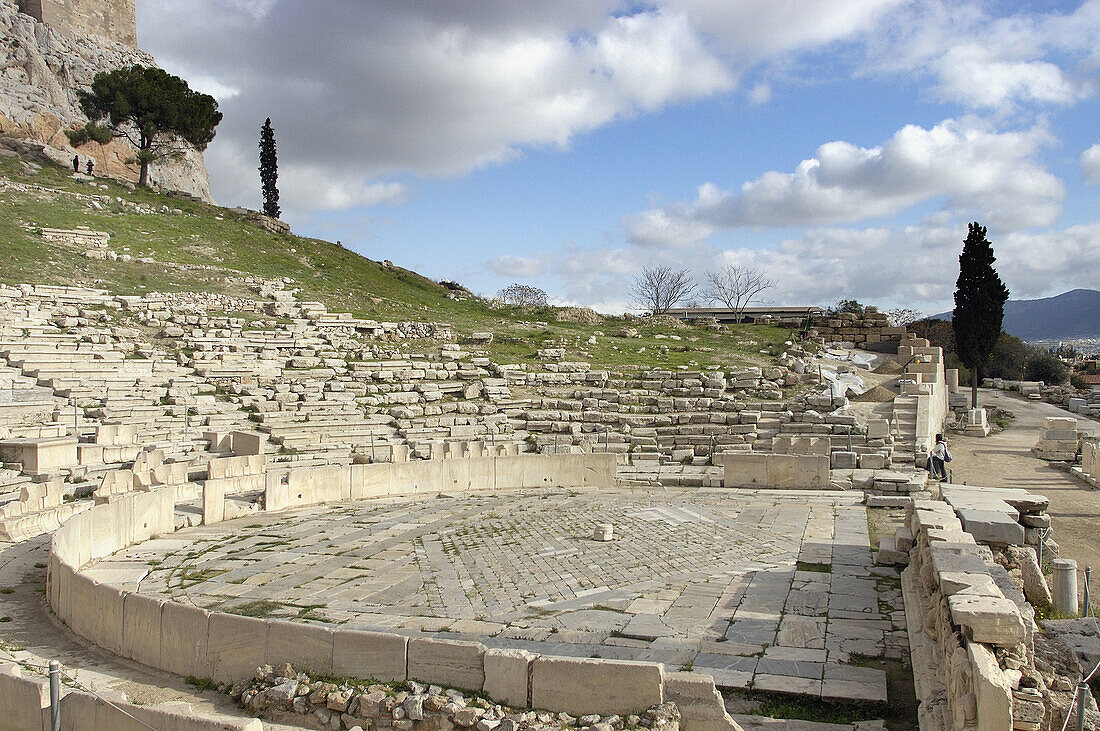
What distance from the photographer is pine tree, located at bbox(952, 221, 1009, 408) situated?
32062mm

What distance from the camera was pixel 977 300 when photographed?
32156mm

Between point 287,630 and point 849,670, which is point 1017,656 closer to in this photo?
point 849,670

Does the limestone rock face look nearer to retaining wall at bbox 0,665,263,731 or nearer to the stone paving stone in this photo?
the stone paving stone

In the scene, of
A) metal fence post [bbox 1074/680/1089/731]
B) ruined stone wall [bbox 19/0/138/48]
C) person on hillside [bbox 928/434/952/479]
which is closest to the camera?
metal fence post [bbox 1074/680/1089/731]

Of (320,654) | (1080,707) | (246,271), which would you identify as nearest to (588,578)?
(320,654)

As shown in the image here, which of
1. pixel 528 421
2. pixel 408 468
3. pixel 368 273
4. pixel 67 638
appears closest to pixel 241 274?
pixel 368 273

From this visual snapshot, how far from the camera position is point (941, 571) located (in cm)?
592

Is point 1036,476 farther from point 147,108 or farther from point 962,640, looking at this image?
point 147,108

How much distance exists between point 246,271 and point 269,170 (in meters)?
22.4

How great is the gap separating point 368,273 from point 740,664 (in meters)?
36.0

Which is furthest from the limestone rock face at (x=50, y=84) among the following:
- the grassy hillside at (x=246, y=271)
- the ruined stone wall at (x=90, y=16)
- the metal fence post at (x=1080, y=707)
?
the metal fence post at (x=1080, y=707)

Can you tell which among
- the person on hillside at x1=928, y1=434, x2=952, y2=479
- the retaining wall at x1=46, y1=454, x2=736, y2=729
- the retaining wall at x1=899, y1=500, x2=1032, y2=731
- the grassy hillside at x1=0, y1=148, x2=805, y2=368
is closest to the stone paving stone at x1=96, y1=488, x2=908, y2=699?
the retaining wall at x1=899, y1=500, x2=1032, y2=731

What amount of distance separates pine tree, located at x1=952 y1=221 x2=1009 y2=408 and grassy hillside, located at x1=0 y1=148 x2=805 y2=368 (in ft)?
24.8

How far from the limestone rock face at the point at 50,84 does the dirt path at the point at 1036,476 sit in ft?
150
